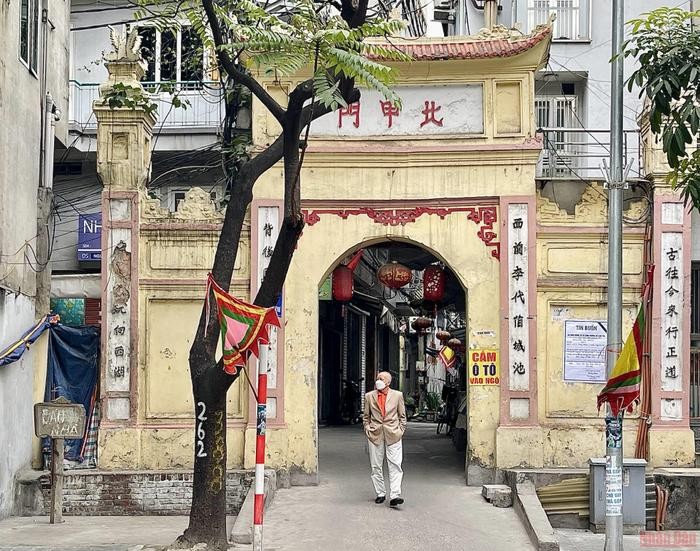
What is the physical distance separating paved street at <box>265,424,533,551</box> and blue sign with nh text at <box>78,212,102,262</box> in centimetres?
672

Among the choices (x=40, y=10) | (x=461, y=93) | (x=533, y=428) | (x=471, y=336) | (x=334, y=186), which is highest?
(x=40, y=10)

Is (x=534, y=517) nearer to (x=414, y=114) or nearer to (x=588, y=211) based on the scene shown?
(x=588, y=211)

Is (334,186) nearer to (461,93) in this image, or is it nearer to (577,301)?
(461,93)

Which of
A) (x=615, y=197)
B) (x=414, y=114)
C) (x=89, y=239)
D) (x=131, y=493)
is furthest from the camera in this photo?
(x=89, y=239)

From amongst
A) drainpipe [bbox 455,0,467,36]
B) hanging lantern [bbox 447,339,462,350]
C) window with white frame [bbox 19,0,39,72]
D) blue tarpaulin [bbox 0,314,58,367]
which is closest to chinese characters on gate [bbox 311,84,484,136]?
window with white frame [bbox 19,0,39,72]

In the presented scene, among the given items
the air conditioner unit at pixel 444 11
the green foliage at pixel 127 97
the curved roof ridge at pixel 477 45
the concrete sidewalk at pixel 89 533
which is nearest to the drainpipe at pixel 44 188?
the green foliage at pixel 127 97

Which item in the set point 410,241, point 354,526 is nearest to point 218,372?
point 354,526

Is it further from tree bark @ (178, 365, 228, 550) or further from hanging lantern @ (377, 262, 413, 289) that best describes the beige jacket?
hanging lantern @ (377, 262, 413, 289)

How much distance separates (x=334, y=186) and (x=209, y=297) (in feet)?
14.2

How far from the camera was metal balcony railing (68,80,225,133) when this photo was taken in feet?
67.8

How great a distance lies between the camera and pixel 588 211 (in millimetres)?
15391

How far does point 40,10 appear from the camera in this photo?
1695cm

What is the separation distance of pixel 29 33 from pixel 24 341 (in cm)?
477

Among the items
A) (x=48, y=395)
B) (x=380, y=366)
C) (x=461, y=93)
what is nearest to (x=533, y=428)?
(x=461, y=93)
